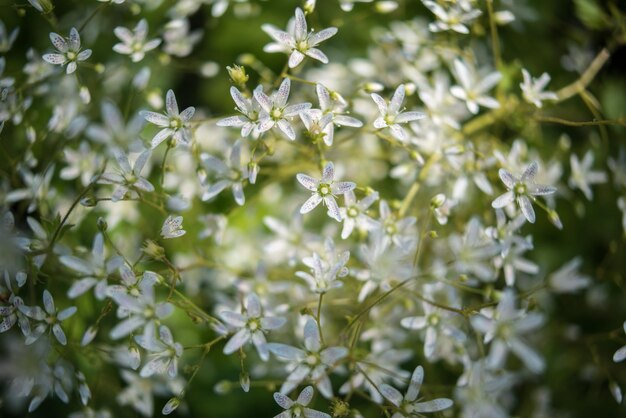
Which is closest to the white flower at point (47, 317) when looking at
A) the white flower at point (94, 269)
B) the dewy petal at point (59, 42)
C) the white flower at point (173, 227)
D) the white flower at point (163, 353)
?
the white flower at point (94, 269)

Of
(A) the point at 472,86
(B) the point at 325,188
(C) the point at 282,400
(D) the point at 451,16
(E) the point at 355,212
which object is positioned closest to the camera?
(C) the point at 282,400

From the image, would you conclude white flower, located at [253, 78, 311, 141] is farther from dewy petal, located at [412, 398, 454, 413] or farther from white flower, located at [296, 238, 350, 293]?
dewy petal, located at [412, 398, 454, 413]

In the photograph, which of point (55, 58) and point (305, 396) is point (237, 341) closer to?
point (305, 396)

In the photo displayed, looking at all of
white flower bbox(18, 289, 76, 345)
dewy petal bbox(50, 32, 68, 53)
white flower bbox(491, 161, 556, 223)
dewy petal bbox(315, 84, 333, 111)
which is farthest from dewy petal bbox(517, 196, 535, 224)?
dewy petal bbox(50, 32, 68, 53)

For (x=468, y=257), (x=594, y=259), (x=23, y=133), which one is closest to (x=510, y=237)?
(x=468, y=257)

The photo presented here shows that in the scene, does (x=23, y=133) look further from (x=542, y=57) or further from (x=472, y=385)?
(x=542, y=57)

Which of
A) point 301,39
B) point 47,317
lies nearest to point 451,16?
point 301,39
